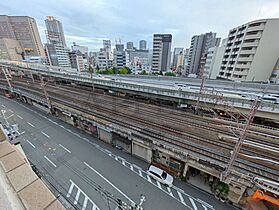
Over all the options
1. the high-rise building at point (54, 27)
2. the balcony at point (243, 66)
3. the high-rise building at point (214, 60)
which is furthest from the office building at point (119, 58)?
the high-rise building at point (54, 27)

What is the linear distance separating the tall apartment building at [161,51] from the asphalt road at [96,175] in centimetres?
6421

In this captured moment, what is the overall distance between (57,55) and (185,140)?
298 ft

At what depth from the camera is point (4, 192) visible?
158 cm

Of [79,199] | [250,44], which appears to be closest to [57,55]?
[79,199]

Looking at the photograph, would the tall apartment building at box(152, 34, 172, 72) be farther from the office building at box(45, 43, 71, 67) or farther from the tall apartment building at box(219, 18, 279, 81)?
the office building at box(45, 43, 71, 67)

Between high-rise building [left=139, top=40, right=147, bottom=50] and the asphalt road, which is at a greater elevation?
high-rise building [left=139, top=40, right=147, bottom=50]

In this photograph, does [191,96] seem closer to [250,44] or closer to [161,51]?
[250,44]

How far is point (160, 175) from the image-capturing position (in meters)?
11.9

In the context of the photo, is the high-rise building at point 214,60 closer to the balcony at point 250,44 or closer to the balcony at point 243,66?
the balcony at point 250,44

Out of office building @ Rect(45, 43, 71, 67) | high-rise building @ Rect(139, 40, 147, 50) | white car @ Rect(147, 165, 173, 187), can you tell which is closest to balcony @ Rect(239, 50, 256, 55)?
white car @ Rect(147, 165, 173, 187)

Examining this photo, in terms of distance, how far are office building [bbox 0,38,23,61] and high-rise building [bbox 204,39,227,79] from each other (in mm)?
113317

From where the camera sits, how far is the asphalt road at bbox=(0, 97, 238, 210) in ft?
34.5

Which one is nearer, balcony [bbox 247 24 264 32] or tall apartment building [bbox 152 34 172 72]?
balcony [bbox 247 24 264 32]

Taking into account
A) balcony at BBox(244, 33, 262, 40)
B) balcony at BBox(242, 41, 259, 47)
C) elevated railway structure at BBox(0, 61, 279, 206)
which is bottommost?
elevated railway structure at BBox(0, 61, 279, 206)
